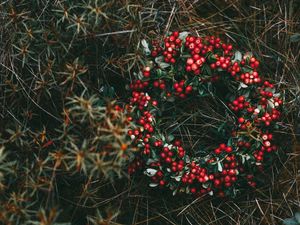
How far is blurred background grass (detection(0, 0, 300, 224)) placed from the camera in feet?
11.4

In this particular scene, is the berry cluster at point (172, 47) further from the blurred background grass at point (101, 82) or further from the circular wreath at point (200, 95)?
the blurred background grass at point (101, 82)

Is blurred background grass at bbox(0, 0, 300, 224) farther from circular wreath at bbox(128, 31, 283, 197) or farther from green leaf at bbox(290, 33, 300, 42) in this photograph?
circular wreath at bbox(128, 31, 283, 197)

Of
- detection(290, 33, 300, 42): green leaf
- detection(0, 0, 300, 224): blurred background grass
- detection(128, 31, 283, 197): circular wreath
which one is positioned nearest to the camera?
detection(0, 0, 300, 224): blurred background grass

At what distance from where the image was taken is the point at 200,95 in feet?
12.1

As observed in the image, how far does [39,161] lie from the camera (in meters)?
3.32

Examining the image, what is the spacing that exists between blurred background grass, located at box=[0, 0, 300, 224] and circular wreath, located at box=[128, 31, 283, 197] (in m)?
0.17

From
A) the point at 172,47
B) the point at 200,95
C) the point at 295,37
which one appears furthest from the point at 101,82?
the point at 295,37

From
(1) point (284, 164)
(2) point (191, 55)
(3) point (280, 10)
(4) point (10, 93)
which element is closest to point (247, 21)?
(3) point (280, 10)

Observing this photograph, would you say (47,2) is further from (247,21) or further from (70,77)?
(247,21)

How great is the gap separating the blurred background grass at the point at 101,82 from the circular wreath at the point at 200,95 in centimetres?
17

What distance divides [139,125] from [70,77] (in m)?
0.55

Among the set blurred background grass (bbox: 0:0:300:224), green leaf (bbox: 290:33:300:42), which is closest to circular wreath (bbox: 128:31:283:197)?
blurred background grass (bbox: 0:0:300:224)

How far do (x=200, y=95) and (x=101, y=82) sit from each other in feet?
2.26

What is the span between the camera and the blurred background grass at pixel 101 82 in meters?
3.49
